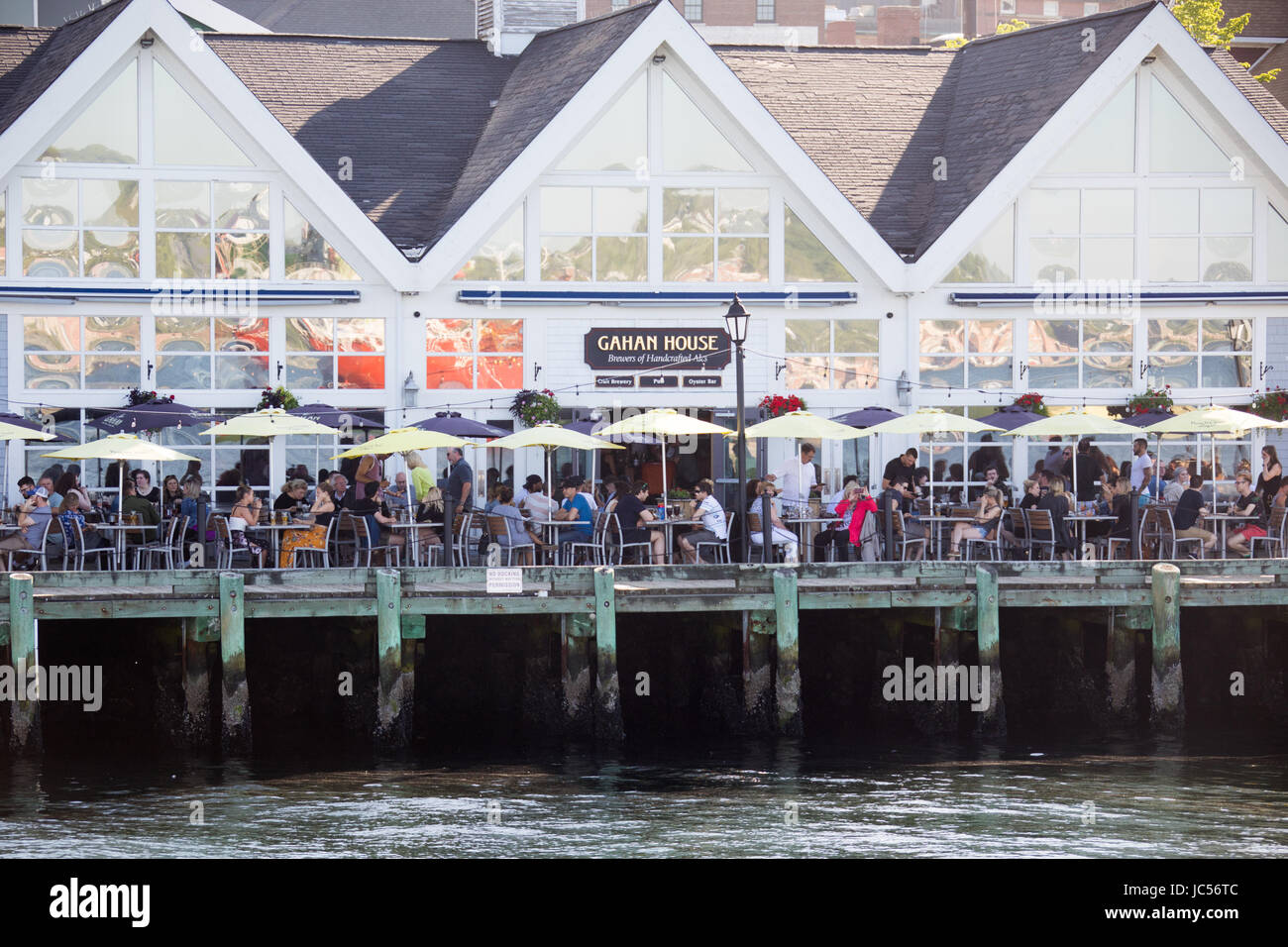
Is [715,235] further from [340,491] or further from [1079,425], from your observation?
[340,491]

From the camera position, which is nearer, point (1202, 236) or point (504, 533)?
point (504, 533)

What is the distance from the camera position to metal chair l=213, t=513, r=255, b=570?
2514 centimetres

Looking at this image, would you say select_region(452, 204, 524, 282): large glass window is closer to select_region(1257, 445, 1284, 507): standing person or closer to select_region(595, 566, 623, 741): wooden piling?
select_region(595, 566, 623, 741): wooden piling

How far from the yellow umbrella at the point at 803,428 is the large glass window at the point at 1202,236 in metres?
8.25

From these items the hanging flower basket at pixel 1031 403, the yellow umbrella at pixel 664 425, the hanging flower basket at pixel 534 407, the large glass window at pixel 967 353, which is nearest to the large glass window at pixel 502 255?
the hanging flower basket at pixel 534 407

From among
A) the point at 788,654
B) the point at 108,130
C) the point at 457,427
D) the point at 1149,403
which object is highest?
the point at 108,130

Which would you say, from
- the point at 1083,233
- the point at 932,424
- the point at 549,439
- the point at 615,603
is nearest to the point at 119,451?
the point at 549,439

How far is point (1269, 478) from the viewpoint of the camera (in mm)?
27766

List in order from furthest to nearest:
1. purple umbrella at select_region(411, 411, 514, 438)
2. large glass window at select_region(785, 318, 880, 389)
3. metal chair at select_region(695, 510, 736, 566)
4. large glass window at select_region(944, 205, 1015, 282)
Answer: large glass window at select_region(944, 205, 1015, 282)
large glass window at select_region(785, 318, 880, 389)
purple umbrella at select_region(411, 411, 514, 438)
metal chair at select_region(695, 510, 736, 566)

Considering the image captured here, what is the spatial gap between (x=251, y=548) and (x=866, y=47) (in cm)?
1782

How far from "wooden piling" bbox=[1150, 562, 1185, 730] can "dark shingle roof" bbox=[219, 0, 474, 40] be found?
149 feet

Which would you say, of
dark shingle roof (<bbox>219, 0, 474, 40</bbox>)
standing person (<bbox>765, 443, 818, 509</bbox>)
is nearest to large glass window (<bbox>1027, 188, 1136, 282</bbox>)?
standing person (<bbox>765, 443, 818, 509</bbox>)

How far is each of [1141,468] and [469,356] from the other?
10.6 m

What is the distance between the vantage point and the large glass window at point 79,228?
97.1 feet
